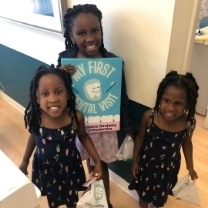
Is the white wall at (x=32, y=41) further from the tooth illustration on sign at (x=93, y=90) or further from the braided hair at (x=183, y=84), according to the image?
the braided hair at (x=183, y=84)

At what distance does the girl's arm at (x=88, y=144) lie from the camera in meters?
1.10

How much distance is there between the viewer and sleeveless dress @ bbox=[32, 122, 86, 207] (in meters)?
1.05

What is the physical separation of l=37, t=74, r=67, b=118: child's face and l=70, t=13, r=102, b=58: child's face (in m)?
0.19

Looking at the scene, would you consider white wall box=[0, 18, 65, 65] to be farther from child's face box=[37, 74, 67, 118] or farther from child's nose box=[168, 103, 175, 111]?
child's nose box=[168, 103, 175, 111]

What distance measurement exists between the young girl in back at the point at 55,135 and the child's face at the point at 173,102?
0.38 meters

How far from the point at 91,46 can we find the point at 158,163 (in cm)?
62

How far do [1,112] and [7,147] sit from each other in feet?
2.17

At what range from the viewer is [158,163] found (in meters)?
1.12

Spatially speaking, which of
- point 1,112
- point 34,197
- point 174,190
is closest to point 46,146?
point 34,197

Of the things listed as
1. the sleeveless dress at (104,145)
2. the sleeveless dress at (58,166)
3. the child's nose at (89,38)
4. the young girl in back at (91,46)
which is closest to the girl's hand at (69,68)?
the young girl in back at (91,46)

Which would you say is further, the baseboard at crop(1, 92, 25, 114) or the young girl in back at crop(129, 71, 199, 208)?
the baseboard at crop(1, 92, 25, 114)

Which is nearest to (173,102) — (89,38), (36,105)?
(89,38)

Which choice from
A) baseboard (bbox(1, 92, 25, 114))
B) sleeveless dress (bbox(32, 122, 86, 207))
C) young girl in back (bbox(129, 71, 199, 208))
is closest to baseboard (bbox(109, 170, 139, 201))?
young girl in back (bbox(129, 71, 199, 208))

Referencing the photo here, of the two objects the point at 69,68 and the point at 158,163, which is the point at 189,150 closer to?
the point at 158,163
